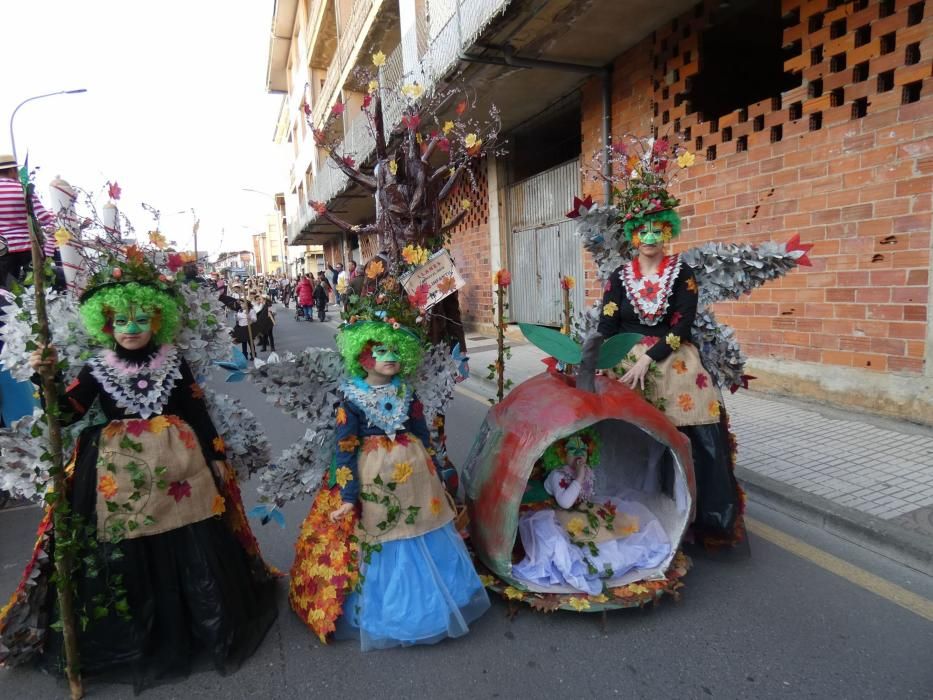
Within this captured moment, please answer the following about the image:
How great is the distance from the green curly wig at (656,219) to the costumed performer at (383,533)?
1490 millimetres

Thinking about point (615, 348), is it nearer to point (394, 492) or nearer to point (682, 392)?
point (682, 392)

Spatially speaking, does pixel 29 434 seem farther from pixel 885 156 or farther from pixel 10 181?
pixel 885 156

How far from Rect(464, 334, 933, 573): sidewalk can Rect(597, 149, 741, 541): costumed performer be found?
874 millimetres

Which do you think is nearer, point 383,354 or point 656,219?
point 383,354

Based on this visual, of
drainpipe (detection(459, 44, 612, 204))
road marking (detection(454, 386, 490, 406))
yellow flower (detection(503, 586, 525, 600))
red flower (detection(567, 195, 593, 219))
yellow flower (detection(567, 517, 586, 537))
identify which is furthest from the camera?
drainpipe (detection(459, 44, 612, 204))

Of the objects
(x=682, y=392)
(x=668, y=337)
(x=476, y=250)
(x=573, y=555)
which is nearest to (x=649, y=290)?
Answer: (x=668, y=337)

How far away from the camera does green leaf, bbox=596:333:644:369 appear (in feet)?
9.76

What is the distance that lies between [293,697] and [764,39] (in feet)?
30.5

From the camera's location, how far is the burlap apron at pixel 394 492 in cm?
251

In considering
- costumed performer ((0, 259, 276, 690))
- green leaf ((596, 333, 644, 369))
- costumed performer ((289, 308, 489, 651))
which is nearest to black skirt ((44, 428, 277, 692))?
costumed performer ((0, 259, 276, 690))

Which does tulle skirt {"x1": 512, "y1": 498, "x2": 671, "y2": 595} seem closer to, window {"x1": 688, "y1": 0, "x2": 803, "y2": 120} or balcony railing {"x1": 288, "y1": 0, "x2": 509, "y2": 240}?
balcony railing {"x1": 288, "y1": 0, "x2": 509, "y2": 240}

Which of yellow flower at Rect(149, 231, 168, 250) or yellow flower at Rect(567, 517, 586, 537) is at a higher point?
yellow flower at Rect(149, 231, 168, 250)

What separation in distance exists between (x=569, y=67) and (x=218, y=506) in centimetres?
756

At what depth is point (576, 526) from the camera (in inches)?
114
